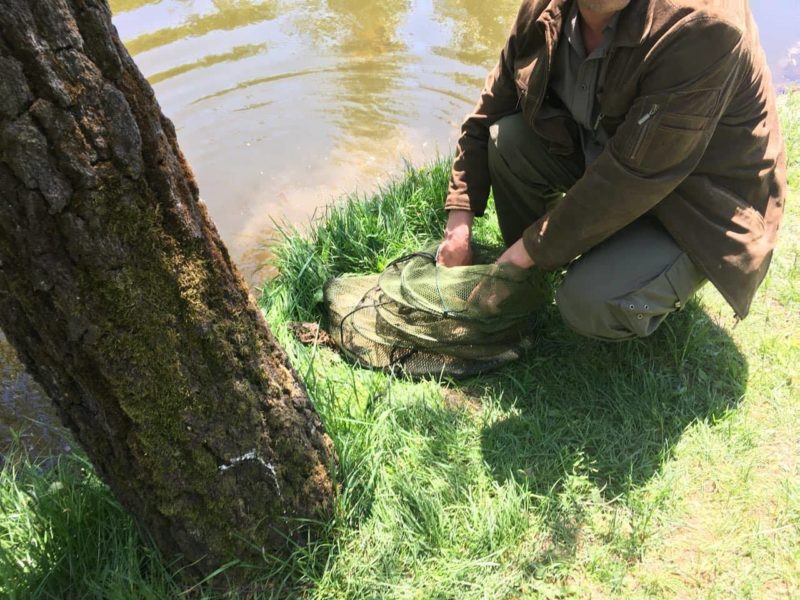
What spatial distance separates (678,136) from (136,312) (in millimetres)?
1573

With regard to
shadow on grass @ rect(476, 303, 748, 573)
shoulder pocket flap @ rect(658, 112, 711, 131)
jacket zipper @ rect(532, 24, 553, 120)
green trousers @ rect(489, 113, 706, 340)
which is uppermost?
jacket zipper @ rect(532, 24, 553, 120)

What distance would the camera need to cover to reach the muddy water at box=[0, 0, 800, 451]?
14.3 feet

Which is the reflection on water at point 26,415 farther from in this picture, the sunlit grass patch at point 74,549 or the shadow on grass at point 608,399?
the shadow on grass at point 608,399

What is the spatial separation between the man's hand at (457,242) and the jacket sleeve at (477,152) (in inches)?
1.6

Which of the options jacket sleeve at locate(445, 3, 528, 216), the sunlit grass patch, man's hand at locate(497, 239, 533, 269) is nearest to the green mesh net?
man's hand at locate(497, 239, 533, 269)

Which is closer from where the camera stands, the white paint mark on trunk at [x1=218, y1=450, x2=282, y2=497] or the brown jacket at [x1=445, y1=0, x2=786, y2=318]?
the white paint mark on trunk at [x1=218, y1=450, x2=282, y2=497]

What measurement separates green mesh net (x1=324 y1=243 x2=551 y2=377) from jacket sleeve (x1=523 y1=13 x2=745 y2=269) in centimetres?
32

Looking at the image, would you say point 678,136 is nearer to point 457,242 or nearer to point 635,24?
point 635,24

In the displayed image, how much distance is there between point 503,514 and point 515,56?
64.3 inches

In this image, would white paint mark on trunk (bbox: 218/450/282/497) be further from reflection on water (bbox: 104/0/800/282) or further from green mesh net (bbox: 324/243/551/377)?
reflection on water (bbox: 104/0/800/282)

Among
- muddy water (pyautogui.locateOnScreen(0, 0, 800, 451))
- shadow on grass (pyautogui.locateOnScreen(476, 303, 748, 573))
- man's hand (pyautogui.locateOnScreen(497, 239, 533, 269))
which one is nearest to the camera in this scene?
shadow on grass (pyautogui.locateOnScreen(476, 303, 748, 573))

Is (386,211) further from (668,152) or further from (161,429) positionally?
(161,429)

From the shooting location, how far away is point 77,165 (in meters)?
1.12

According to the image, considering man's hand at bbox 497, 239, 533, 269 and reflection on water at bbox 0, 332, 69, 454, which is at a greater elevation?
man's hand at bbox 497, 239, 533, 269
